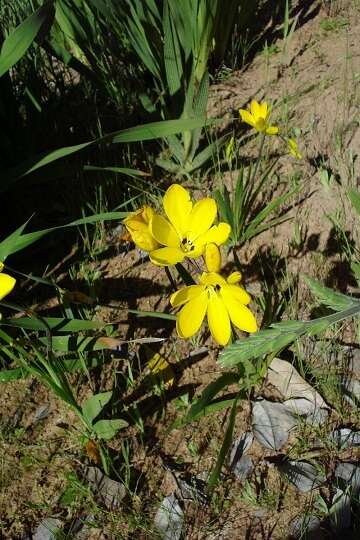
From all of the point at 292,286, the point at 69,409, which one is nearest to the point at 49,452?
the point at 69,409

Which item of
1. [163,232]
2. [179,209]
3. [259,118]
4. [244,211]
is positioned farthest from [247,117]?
[163,232]

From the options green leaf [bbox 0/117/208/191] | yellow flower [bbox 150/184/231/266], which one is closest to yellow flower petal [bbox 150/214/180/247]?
yellow flower [bbox 150/184/231/266]

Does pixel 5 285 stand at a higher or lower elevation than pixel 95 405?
higher

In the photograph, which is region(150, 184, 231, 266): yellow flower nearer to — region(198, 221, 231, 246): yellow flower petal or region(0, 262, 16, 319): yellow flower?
region(198, 221, 231, 246): yellow flower petal

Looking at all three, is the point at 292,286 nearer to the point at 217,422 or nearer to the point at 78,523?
the point at 217,422

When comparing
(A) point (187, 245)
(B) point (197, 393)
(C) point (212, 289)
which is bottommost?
(B) point (197, 393)

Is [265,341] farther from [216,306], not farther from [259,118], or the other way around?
[259,118]
